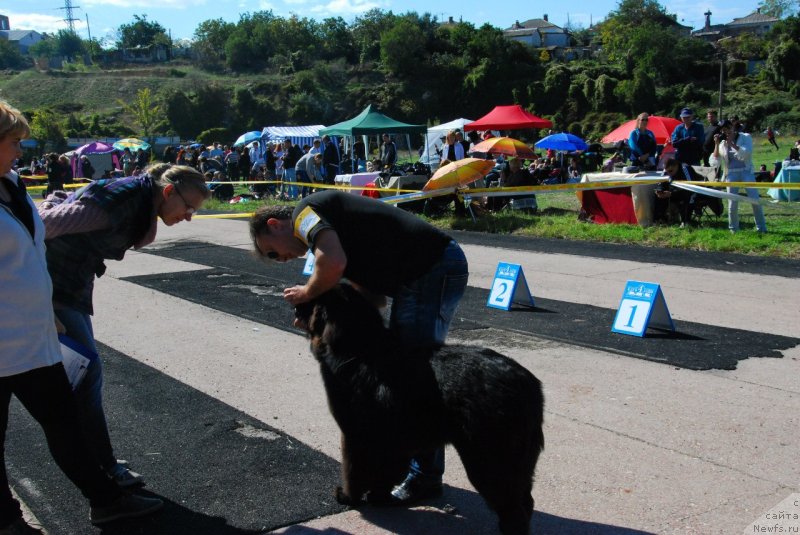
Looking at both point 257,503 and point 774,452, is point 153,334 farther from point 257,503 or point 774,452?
point 774,452

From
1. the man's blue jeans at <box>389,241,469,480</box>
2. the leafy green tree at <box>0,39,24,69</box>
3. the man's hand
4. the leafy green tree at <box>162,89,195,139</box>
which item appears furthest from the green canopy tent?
the leafy green tree at <box>0,39,24,69</box>

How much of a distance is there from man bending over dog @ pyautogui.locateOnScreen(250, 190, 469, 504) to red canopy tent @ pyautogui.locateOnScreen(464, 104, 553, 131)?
2351 cm

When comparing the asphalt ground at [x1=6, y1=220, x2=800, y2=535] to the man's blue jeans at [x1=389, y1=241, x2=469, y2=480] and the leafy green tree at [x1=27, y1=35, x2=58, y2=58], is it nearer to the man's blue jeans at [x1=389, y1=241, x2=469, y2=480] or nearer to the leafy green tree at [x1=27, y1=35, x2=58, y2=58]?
the man's blue jeans at [x1=389, y1=241, x2=469, y2=480]

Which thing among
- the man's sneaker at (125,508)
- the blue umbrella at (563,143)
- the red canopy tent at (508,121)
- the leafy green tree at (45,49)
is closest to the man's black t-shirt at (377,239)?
the man's sneaker at (125,508)

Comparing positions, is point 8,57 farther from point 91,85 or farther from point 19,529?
point 19,529

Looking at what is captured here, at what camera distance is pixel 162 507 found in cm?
363

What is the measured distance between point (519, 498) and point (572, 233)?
10466mm

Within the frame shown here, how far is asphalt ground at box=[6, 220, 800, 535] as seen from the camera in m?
3.57

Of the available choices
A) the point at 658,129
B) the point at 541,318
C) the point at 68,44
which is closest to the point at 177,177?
the point at 541,318

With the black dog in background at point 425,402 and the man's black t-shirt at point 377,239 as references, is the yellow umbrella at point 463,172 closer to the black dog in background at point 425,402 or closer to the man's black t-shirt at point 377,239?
the man's black t-shirt at point 377,239

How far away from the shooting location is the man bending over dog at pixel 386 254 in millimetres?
3389

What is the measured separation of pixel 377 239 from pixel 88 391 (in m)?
1.57

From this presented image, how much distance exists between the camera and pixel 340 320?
3.28 m

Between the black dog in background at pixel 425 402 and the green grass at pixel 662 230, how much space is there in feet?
28.6
